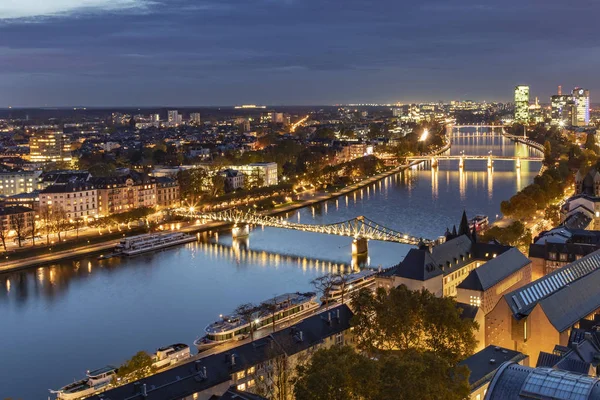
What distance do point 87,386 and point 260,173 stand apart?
18.7 meters

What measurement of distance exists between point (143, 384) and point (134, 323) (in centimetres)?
436

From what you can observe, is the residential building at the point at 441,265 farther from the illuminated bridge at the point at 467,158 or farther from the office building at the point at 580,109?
the office building at the point at 580,109

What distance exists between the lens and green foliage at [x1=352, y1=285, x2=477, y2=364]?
7.03 m

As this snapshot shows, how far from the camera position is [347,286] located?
11.4m

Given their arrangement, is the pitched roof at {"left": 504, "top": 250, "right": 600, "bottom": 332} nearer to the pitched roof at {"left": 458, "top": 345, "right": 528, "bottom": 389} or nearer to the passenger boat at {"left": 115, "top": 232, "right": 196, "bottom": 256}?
the pitched roof at {"left": 458, "top": 345, "right": 528, "bottom": 389}

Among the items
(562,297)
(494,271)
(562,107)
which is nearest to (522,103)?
(562,107)

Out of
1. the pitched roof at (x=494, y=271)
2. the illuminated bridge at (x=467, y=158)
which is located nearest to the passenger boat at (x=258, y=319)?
the pitched roof at (x=494, y=271)

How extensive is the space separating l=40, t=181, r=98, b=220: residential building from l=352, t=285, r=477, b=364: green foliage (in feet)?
43.7

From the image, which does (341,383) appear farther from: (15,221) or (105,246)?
(15,221)

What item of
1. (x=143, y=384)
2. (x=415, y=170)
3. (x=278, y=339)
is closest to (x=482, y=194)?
(x=415, y=170)

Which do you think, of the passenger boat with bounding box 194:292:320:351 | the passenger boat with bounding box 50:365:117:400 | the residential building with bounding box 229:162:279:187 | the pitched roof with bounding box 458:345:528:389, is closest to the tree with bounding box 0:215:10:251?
the passenger boat with bounding box 194:292:320:351

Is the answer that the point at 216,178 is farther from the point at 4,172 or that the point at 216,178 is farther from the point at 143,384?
the point at 143,384

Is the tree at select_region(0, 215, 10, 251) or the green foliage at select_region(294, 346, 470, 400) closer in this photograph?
the green foliage at select_region(294, 346, 470, 400)

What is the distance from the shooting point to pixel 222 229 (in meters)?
18.4
